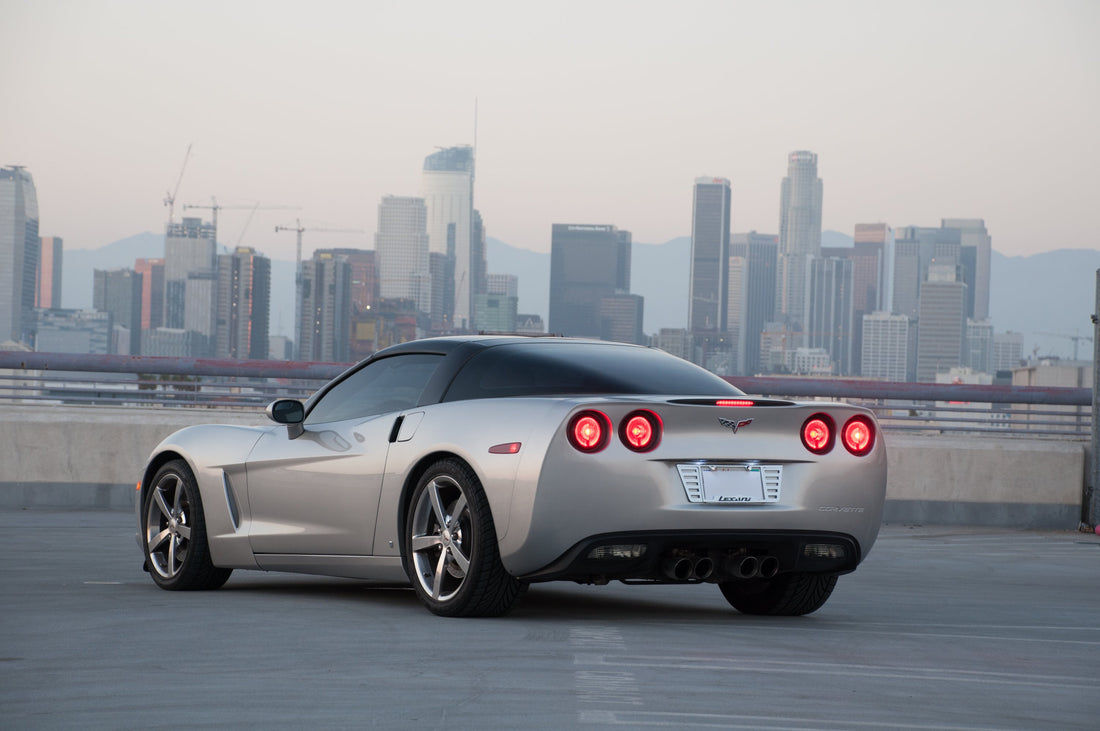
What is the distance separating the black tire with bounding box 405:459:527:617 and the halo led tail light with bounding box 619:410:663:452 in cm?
63

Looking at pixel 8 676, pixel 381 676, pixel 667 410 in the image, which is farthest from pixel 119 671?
pixel 667 410

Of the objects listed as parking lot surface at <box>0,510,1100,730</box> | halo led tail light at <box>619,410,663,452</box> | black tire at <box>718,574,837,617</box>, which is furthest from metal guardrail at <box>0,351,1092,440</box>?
halo led tail light at <box>619,410,663,452</box>

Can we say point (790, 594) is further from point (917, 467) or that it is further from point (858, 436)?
point (917, 467)

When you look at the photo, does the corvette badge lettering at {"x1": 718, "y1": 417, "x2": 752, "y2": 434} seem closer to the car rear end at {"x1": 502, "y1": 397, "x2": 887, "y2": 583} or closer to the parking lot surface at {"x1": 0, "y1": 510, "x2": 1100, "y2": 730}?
the car rear end at {"x1": 502, "y1": 397, "x2": 887, "y2": 583}

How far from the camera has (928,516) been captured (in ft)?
46.3

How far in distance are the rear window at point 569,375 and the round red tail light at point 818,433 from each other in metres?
0.42

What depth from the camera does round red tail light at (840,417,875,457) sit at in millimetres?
6578

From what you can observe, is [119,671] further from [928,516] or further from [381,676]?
[928,516]

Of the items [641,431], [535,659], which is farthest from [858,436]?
[535,659]

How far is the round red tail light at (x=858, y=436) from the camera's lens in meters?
6.58

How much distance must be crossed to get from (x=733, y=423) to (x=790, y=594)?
120 centimetres

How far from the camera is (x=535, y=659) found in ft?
17.4

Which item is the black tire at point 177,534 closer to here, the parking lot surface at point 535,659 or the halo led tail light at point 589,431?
the parking lot surface at point 535,659

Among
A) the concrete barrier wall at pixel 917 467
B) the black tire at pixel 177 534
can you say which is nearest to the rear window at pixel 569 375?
the black tire at pixel 177 534
